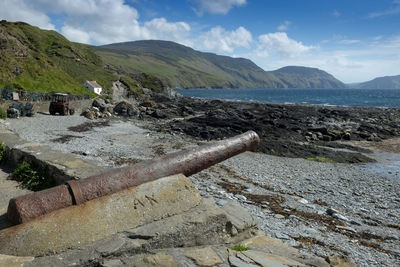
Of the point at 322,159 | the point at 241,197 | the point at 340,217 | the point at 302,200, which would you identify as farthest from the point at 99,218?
the point at 322,159

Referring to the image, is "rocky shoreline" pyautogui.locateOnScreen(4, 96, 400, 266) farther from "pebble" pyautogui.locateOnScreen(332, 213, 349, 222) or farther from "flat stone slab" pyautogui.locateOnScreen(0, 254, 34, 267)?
"flat stone slab" pyautogui.locateOnScreen(0, 254, 34, 267)

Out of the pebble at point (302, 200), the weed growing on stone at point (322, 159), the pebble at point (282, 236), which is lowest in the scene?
the weed growing on stone at point (322, 159)

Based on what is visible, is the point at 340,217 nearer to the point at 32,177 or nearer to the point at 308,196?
the point at 308,196

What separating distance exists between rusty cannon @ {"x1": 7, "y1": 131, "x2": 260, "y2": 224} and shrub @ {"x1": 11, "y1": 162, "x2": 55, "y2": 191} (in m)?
3.16

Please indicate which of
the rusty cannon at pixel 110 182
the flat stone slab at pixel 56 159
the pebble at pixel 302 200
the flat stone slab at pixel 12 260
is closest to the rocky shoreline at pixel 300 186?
the pebble at pixel 302 200

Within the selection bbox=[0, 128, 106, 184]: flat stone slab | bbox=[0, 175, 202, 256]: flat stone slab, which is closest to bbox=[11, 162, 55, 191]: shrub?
bbox=[0, 128, 106, 184]: flat stone slab

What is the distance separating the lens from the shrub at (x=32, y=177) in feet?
23.1

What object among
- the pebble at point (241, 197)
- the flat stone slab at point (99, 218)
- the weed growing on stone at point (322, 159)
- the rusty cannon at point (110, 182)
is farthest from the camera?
the weed growing on stone at point (322, 159)

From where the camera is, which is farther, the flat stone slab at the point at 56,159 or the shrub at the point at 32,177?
the shrub at the point at 32,177

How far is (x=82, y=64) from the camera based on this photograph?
7969 cm

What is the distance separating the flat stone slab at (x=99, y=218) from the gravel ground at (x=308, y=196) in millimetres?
2949

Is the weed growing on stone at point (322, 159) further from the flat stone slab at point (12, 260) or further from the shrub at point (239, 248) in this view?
the flat stone slab at point (12, 260)

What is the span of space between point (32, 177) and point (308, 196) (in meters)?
9.62

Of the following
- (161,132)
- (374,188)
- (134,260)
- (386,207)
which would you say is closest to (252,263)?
(134,260)
